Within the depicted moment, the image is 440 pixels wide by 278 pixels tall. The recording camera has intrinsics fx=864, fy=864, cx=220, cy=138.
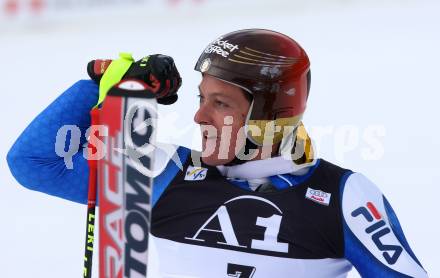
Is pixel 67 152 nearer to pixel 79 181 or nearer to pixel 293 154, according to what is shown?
pixel 79 181

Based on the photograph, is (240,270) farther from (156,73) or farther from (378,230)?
(156,73)

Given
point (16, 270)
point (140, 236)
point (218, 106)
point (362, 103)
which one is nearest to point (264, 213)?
point (218, 106)

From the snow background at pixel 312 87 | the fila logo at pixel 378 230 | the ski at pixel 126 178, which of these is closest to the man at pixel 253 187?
the fila logo at pixel 378 230

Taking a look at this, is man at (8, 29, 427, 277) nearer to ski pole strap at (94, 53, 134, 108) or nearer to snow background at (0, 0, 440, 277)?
ski pole strap at (94, 53, 134, 108)

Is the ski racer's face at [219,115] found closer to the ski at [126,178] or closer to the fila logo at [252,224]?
the fila logo at [252,224]

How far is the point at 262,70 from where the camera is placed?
2619 mm

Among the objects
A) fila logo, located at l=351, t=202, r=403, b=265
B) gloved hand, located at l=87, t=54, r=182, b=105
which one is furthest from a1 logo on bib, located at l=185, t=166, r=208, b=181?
fila logo, located at l=351, t=202, r=403, b=265

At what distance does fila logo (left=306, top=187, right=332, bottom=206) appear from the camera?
8.66 feet

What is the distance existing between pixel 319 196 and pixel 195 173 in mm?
409

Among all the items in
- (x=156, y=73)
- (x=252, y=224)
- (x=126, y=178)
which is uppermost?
(x=156, y=73)

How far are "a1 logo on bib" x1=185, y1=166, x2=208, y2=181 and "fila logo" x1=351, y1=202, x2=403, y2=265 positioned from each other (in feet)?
1.63

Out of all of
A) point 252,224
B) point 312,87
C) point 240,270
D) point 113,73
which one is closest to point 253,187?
point 252,224

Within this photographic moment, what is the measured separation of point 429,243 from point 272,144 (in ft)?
6.08

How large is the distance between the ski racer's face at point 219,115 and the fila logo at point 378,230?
0.44 meters
